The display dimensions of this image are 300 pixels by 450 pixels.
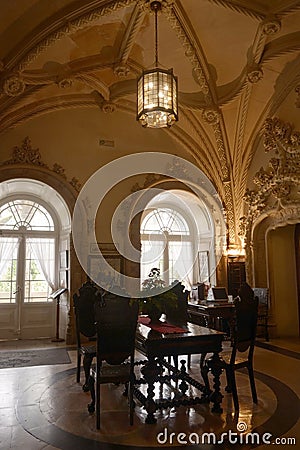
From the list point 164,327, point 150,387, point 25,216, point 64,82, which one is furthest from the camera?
point 25,216

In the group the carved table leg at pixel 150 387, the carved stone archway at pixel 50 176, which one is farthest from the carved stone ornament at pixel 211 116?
the carved table leg at pixel 150 387

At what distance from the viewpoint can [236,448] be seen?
2.93m

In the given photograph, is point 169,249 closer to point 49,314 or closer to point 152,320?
point 49,314

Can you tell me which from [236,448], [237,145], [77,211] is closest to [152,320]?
[236,448]

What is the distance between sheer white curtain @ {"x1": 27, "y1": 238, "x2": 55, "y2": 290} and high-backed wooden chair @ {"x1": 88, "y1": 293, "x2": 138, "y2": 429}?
4832 millimetres

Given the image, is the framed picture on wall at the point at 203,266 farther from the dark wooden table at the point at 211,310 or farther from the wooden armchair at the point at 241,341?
the wooden armchair at the point at 241,341

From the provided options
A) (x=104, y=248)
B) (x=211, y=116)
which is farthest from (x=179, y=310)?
(x=211, y=116)

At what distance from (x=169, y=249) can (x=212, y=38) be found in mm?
5253

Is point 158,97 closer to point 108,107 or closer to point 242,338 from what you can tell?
point 242,338

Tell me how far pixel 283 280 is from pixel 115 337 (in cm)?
526

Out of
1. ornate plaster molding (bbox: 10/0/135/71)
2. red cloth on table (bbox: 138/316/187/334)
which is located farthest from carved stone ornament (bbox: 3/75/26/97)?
red cloth on table (bbox: 138/316/187/334)

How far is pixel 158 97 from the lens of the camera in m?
4.21

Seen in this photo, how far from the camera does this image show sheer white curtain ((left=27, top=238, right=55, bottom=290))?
26.5 ft

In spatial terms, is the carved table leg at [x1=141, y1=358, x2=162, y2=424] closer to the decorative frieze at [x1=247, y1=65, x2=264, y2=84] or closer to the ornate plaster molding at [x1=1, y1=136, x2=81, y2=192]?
the ornate plaster molding at [x1=1, y1=136, x2=81, y2=192]
